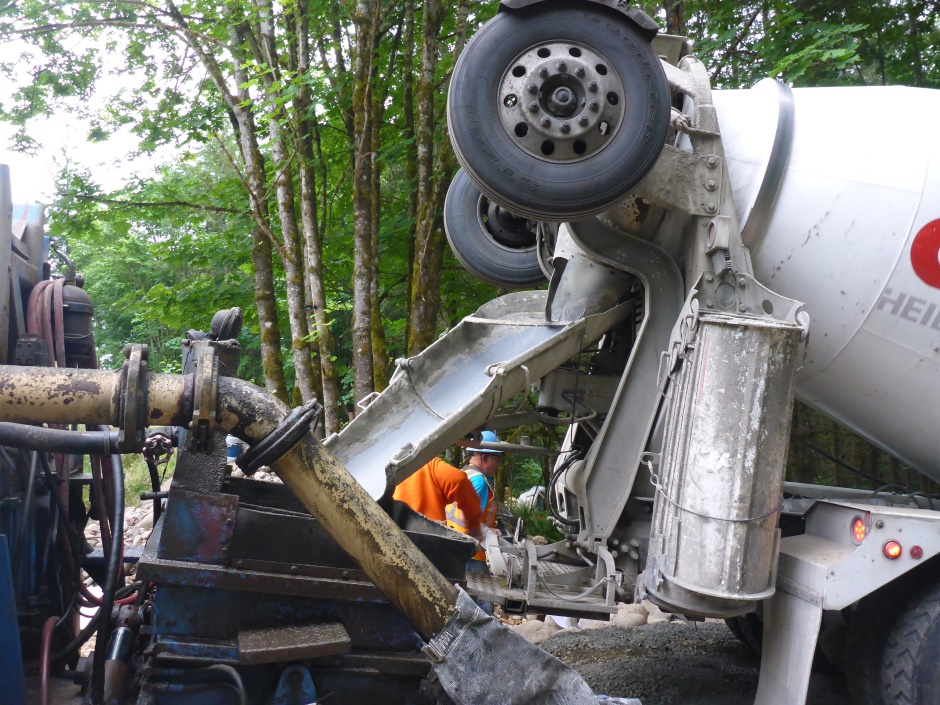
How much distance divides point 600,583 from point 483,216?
2532 mm

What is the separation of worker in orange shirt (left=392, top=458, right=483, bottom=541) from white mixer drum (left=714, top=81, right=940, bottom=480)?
202 centimetres

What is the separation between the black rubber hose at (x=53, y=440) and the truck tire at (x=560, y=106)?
1.74 metres

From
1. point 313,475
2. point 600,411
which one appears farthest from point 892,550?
point 313,475

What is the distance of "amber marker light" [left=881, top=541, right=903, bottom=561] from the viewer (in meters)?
3.21

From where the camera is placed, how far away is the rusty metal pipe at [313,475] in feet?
7.34

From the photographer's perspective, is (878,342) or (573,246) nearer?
(878,342)

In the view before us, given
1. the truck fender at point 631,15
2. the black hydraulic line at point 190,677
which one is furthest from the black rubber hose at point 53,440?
the truck fender at point 631,15

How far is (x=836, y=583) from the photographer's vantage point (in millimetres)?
3178

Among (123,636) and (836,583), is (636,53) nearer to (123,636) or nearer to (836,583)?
(836,583)

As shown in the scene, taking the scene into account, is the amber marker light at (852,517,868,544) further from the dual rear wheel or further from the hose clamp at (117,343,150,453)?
the hose clamp at (117,343,150,453)

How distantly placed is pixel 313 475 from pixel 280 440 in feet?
0.55

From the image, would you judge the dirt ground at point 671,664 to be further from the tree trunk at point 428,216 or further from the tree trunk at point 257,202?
the tree trunk at point 257,202

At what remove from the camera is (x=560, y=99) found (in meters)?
3.32

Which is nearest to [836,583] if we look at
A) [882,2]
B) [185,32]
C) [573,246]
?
[573,246]
